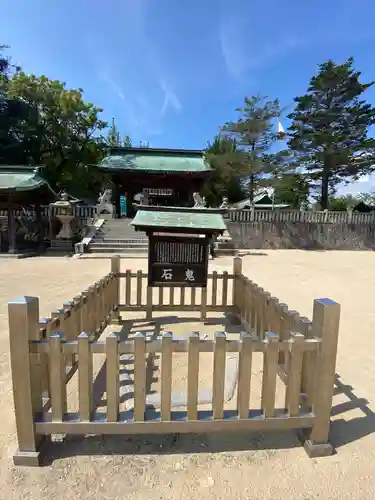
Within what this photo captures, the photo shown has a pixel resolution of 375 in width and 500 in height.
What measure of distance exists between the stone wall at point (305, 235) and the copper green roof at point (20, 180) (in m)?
10.6

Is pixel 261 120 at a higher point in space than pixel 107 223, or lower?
higher

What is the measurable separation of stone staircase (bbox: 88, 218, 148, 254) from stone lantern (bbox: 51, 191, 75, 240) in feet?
4.48

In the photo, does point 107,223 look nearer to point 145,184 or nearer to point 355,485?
point 145,184

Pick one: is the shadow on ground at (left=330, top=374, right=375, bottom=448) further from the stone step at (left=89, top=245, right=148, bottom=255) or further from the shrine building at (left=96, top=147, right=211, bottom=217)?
the shrine building at (left=96, top=147, right=211, bottom=217)

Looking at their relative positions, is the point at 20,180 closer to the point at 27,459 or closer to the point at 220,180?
the point at 27,459

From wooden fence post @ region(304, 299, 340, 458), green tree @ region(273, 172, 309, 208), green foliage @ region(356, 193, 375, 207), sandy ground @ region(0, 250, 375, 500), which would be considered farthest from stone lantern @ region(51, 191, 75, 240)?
green foliage @ region(356, 193, 375, 207)

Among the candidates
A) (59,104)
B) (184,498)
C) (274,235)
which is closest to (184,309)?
(184,498)

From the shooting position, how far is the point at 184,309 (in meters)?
4.67

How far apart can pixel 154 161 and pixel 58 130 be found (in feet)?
29.0

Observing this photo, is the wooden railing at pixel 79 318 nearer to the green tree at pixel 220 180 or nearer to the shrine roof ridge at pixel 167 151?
the shrine roof ridge at pixel 167 151

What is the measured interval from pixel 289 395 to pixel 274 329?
2.88ft

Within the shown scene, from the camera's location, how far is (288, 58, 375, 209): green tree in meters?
20.1

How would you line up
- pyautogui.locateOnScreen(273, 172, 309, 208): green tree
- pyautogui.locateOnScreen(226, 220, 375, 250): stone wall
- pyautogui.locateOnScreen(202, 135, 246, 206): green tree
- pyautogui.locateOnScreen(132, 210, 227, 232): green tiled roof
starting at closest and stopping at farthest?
1. pyautogui.locateOnScreen(132, 210, 227, 232): green tiled roof
2. pyautogui.locateOnScreen(226, 220, 375, 250): stone wall
3. pyautogui.locateOnScreen(273, 172, 309, 208): green tree
4. pyautogui.locateOnScreen(202, 135, 246, 206): green tree

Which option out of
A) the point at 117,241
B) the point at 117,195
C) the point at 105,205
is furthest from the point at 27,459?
the point at 105,205
